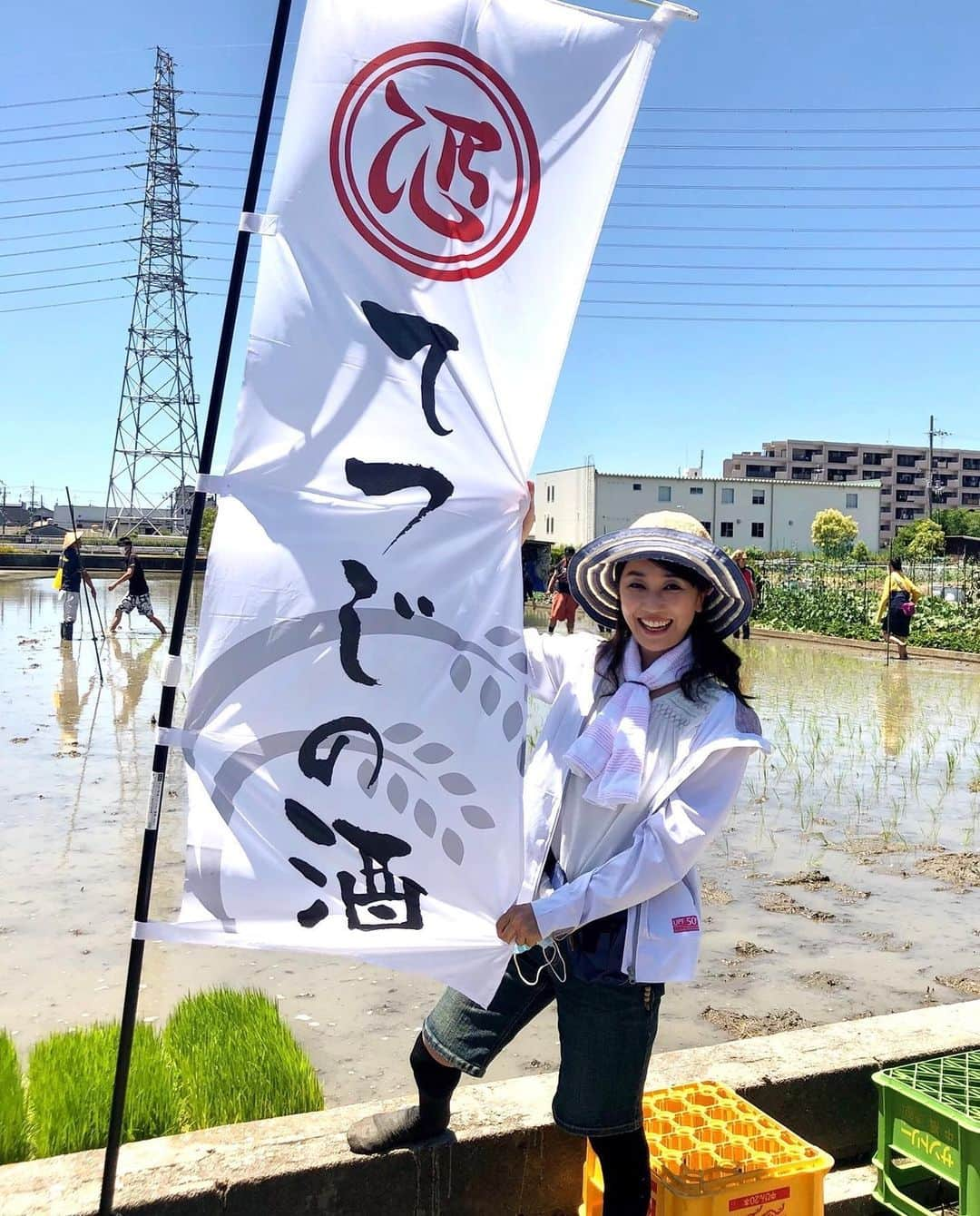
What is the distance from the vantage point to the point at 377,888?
2266 millimetres

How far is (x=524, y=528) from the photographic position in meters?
2.51

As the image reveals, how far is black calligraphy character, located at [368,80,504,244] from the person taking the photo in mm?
2275

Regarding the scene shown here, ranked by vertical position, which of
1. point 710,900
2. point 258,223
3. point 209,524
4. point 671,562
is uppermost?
point 209,524

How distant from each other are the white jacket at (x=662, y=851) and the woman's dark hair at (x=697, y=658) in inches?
2.1

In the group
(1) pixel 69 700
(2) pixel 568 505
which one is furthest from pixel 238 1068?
(2) pixel 568 505

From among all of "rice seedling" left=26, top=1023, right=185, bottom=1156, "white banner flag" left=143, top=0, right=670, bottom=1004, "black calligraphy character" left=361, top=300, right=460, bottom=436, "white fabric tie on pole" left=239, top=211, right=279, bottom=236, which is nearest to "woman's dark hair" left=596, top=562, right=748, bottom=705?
"white banner flag" left=143, top=0, right=670, bottom=1004

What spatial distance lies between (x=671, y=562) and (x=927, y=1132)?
1.64 metres

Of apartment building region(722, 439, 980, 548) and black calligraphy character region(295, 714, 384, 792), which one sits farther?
apartment building region(722, 439, 980, 548)

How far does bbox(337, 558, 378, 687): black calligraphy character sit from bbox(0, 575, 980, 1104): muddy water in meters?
1.96

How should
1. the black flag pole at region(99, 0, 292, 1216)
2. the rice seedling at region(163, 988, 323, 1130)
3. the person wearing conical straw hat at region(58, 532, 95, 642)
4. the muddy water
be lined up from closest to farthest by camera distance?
the black flag pole at region(99, 0, 292, 1216)
the rice seedling at region(163, 988, 323, 1130)
the muddy water
the person wearing conical straw hat at region(58, 532, 95, 642)

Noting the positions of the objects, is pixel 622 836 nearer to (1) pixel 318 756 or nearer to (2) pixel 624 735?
(2) pixel 624 735

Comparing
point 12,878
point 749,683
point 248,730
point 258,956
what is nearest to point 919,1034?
point 248,730

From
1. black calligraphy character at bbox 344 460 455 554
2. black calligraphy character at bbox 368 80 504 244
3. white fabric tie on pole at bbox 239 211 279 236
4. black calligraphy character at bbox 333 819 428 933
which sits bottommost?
black calligraphy character at bbox 333 819 428 933

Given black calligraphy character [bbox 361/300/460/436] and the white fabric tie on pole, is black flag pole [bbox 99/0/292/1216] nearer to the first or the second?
the white fabric tie on pole
